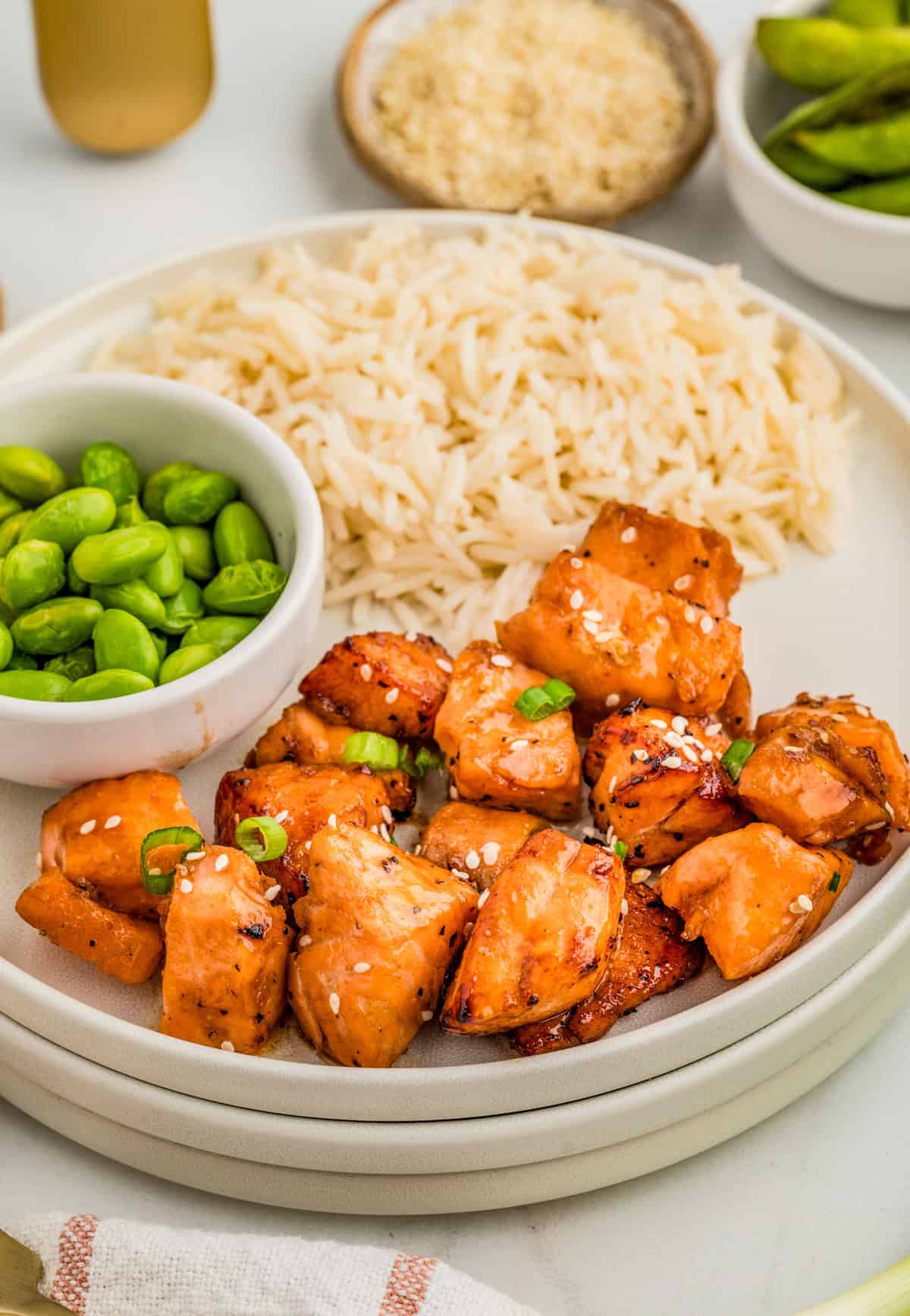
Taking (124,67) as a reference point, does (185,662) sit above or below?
below

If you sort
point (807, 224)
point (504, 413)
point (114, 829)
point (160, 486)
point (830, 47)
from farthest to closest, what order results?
point (830, 47)
point (807, 224)
point (504, 413)
point (160, 486)
point (114, 829)

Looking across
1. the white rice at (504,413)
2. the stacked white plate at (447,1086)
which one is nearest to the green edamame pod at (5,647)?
the stacked white plate at (447,1086)

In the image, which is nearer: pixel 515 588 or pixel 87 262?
pixel 515 588

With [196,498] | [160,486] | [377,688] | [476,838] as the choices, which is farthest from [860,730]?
[160,486]

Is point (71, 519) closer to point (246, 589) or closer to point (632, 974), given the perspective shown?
point (246, 589)

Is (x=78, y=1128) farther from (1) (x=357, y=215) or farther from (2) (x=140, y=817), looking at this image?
(1) (x=357, y=215)

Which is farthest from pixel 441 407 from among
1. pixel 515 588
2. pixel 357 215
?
pixel 357 215

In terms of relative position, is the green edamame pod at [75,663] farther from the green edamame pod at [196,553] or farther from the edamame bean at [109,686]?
the green edamame pod at [196,553]
